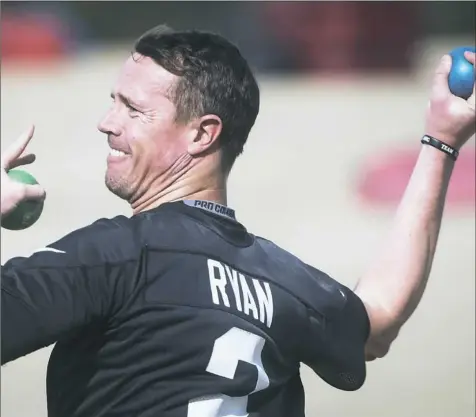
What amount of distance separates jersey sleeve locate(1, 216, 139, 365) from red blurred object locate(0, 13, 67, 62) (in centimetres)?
1592

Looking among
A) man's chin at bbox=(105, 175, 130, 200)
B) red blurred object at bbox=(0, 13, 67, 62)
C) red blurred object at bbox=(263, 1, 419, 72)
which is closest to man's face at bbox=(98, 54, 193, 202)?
man's chin at bbox=(105, 175, 130, 200)

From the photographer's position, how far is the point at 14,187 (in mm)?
2232

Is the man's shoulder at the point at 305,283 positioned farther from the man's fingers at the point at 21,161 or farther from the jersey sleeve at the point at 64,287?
the man's fingers at the point at 21,161

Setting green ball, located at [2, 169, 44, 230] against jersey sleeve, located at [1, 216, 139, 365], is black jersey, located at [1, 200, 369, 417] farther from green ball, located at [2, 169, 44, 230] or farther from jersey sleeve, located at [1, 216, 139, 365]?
green ball, located at [2, 169, 44, 230]

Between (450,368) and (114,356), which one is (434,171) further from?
(450,368)

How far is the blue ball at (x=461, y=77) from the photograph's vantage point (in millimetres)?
2807

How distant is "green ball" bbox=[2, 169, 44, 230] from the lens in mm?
2424

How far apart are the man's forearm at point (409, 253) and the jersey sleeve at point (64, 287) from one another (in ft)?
2.61

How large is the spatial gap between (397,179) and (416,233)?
8.88 m

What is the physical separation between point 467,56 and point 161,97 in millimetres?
853

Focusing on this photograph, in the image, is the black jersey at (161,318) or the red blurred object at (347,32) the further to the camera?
the red blurred object at (347,32)

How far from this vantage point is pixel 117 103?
2631 mm

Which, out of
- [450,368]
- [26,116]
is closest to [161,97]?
[450,368]

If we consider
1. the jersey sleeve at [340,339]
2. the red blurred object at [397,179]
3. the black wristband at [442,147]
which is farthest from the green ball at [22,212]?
the red blurred object at [397,179]
